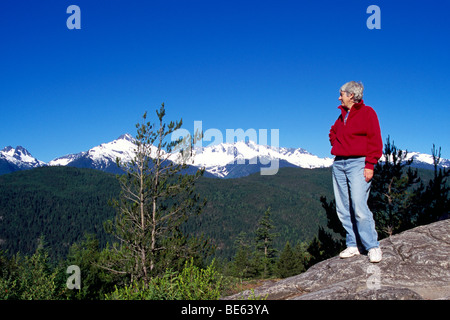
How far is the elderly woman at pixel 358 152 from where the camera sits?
5.34 m

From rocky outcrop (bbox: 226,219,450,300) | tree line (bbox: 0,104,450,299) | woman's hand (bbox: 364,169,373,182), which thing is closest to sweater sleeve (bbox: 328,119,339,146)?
woman's hand (bbox: 364,169,373,182)

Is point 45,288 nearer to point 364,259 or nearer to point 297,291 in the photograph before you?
point 297,291

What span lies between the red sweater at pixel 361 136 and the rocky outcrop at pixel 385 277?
168 centimetres

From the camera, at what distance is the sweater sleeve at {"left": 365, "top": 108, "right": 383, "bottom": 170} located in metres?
5.27

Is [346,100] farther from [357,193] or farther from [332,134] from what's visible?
[357,193]

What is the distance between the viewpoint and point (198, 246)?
13.6 m

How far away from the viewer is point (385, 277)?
4945mm

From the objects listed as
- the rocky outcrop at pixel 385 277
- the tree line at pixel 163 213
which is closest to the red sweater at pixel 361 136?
the rocky outcrop at pixel 385 277

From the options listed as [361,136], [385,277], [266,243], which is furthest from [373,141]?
[266,243]

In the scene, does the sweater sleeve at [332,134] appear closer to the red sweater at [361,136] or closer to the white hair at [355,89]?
the red sweater at [361,136]

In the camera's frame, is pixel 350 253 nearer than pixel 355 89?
No

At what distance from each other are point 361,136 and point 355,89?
80 centimetres
